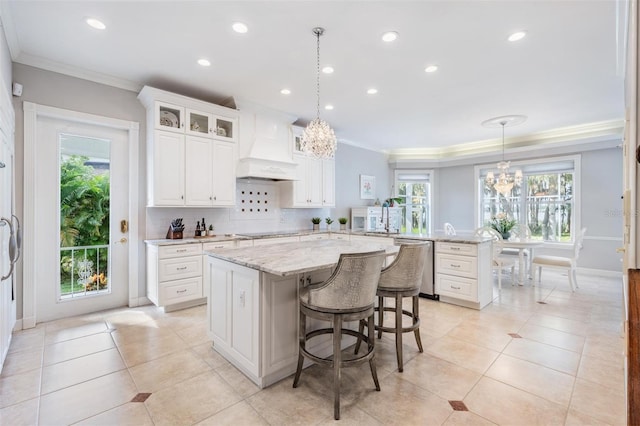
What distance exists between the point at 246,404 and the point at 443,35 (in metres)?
3.40

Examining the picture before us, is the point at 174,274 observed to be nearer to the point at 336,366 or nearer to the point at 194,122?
the point at 194,122

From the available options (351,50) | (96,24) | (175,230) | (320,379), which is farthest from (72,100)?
(320,379)

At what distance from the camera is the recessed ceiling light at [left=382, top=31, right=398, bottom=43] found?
2715 millimetres

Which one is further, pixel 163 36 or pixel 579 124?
pixel 579 124

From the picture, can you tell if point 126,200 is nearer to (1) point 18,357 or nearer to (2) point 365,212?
(1) point 18,357

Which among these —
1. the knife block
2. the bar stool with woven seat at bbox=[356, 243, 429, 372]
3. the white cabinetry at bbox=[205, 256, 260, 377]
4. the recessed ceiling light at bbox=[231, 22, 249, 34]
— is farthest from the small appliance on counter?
the bar stool with woven seat at bbox=[356, 243, 429, 372]

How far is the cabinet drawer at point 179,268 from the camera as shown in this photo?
11.6ft

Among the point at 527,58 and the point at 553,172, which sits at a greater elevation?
the point at 527,58

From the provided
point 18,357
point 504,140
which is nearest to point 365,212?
point 504,140

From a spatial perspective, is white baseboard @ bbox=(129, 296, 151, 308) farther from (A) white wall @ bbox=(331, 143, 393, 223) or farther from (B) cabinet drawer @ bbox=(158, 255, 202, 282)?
(A) white wall @ bbox=(331, 143, 393, 223)

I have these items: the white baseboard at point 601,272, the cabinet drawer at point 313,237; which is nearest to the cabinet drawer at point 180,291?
the cabinet drawer at point 313,237

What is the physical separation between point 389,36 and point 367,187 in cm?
459

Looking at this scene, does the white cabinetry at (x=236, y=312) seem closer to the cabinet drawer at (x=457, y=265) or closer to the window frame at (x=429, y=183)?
the cabinet drawer at (x=457, y=265)

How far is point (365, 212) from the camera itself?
6629 mm
